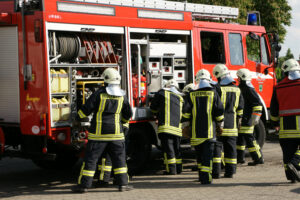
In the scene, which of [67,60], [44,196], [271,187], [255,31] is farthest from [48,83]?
[255,31]

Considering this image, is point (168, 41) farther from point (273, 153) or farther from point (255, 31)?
point (273, 153)

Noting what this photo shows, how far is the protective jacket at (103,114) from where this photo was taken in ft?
24.1

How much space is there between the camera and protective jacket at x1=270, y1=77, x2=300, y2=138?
778 cm

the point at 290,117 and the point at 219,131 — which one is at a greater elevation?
the point at 290,117

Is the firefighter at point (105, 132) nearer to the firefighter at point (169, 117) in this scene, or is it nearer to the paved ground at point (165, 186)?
the paved ground at point (165, 186)

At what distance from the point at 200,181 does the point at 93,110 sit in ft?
6.74

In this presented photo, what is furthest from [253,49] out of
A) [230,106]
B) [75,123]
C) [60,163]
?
[75,123]

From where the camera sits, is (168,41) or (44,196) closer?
(44,196)

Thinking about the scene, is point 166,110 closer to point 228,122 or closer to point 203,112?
point 203,112

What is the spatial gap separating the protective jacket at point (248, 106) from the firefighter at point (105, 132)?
3.03 m

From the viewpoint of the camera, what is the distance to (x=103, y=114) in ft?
24.3

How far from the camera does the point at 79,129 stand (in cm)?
779

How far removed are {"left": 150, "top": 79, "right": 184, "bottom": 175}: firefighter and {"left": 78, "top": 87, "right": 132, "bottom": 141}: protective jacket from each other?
142 centimetres

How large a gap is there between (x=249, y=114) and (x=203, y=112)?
78.9 inches
